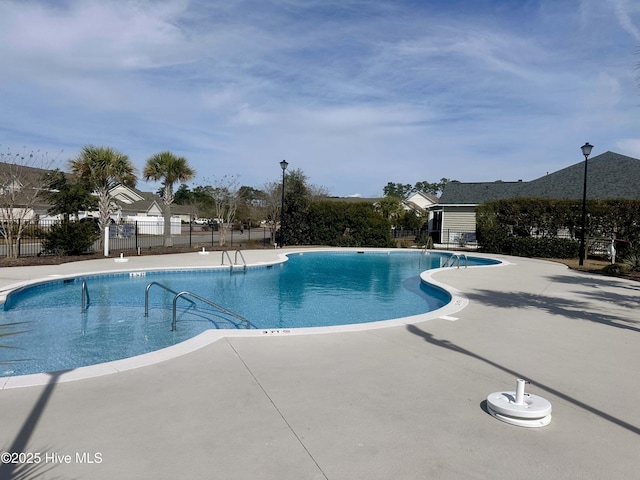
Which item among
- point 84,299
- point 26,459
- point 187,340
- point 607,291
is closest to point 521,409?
point 26,459

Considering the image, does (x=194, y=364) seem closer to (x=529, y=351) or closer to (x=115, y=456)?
(x=115, y=456)

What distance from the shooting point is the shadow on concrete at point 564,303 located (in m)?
7.93

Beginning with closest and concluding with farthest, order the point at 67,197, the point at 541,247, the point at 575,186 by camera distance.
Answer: the point at 541,247
the point at 575,186
the point at 67,197

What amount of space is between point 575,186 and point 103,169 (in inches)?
1105

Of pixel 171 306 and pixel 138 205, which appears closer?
pixel 171 306

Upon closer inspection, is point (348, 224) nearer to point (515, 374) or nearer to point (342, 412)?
point (515, 374)

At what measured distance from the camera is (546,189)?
2942 cm

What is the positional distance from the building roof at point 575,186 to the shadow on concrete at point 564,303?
17.9 m

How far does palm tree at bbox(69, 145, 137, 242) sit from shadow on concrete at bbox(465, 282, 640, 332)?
16077 mm

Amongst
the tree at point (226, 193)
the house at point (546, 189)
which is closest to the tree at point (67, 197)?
the tree at point (226, 193)

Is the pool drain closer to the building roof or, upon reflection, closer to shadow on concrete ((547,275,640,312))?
shadow on concrete ((547,275,640,312))

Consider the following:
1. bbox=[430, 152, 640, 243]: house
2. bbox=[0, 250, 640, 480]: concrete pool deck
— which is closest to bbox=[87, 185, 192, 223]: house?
bbox=[430, 152, 640, 243]: house

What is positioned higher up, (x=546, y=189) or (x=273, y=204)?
(x=546, y=189)

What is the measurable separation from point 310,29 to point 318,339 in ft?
48.0
